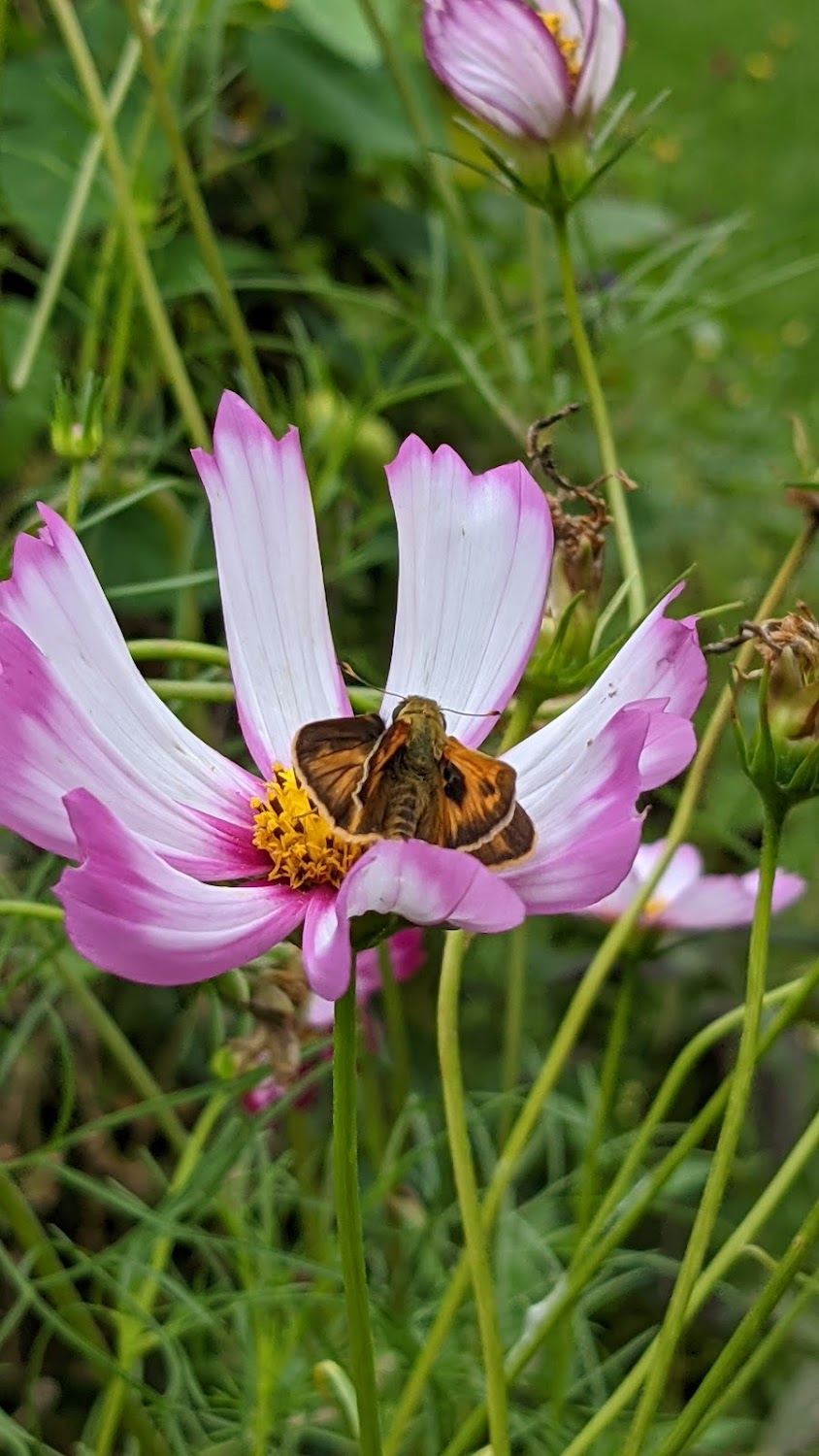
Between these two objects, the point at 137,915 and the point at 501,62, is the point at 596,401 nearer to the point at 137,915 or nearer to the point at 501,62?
the point at 501,62

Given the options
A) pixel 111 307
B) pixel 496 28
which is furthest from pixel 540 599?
pixel 111 307

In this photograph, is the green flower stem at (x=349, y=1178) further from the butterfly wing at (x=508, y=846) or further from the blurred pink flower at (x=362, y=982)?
the blurred pink flower at (x=362, y=982)

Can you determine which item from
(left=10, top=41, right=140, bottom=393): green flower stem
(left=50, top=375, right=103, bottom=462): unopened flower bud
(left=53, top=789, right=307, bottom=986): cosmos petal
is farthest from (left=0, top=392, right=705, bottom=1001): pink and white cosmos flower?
(left=10, top=41, right=140, bottom=393): green flower stem

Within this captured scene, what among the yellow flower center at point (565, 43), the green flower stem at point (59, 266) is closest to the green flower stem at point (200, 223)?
the green flower stem at point (59, 266)

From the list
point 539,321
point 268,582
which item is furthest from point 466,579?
point 539,321

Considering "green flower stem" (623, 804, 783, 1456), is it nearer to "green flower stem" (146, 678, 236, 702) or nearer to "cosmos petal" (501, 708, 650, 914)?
"cosmos petal" (501, 708, 650, 914)
